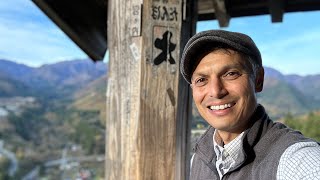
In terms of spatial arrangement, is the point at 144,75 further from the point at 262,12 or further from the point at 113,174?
the point at 262,12

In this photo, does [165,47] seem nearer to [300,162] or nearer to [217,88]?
[217,88]

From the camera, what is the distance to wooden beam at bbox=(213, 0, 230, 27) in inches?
134

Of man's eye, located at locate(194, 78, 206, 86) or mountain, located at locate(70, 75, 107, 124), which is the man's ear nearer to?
man's eye, located at locate(194, 78, 206, 86)

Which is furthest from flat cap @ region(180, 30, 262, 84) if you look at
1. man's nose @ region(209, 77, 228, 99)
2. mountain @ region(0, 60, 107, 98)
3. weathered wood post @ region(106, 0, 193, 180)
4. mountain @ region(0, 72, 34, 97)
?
mountain @ region(0, 60, 107, 98)

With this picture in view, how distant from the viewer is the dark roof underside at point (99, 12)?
10.5 ft

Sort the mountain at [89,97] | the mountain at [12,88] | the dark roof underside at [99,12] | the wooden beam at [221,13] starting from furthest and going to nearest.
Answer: the mountain at [12,88] → the mountain at [89,97] → the wooden beam at [221,13] → the dark roof underside at [99,12]

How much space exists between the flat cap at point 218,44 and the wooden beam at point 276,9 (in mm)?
2090

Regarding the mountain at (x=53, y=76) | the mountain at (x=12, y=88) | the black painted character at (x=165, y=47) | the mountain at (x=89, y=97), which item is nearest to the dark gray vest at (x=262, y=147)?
the black painted character at (x=165, y=47)

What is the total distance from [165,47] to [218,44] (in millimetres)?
678

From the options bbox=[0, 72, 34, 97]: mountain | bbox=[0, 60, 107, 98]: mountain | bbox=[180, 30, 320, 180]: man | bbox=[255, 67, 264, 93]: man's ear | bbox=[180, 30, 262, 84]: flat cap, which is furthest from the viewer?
bbox=[0, 60, 107, 98]: mountain

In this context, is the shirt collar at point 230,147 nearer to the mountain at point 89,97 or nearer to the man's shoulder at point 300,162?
the man's shoulder at point 300,162

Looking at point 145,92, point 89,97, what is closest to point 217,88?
point 145,92

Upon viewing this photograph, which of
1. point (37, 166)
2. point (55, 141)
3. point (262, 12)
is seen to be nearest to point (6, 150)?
point (37, 166)

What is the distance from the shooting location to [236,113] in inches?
51.7
